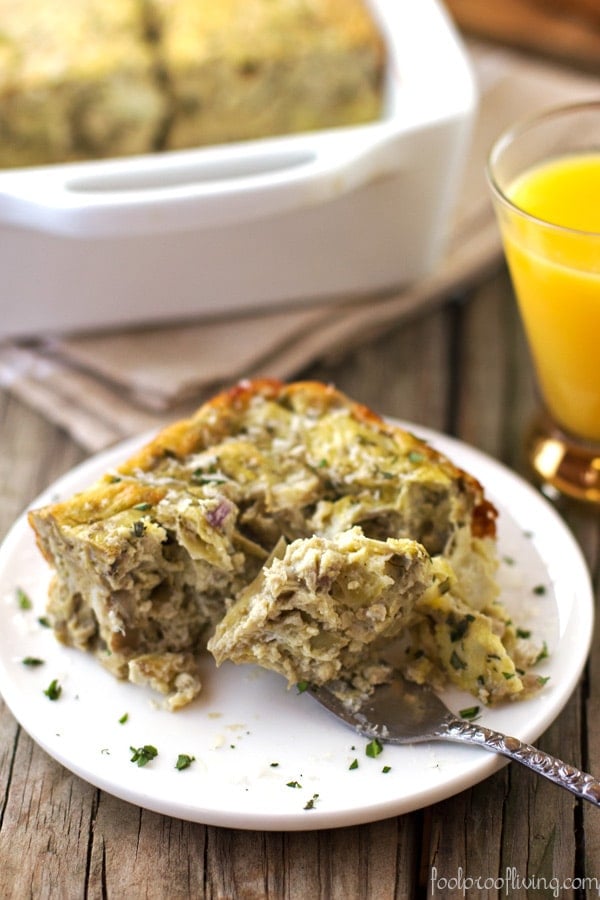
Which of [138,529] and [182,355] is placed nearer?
[138,529]

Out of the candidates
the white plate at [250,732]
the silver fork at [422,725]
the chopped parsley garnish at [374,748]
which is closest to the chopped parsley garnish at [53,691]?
the white plate at [250,732]

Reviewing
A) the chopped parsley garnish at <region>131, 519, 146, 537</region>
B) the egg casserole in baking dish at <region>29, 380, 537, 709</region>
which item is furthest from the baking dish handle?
Result: the chopped parsley garnish at <region>131, 519, 146, 537</region>

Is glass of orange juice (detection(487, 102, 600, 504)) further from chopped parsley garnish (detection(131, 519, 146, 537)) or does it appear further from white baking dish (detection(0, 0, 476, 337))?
chopped parsley garnish (detection(131, 519, 146, 537))

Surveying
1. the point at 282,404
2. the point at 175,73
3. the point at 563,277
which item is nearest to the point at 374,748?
the point at 282,404

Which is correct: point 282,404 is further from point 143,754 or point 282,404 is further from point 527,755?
point 527,755

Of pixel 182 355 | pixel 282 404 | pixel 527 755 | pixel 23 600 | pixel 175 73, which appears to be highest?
pixel 175 73

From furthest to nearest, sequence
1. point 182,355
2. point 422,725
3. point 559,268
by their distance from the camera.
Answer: point 182,355, point 559,268, point 422,725

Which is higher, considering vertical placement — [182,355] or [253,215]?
[253,215]

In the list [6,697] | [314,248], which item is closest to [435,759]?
[6,697]
